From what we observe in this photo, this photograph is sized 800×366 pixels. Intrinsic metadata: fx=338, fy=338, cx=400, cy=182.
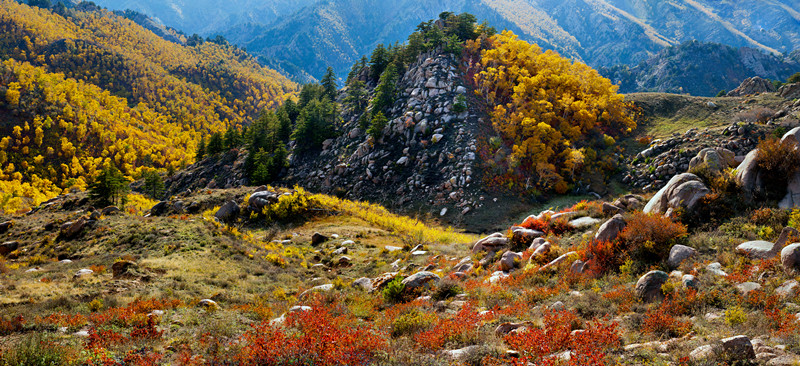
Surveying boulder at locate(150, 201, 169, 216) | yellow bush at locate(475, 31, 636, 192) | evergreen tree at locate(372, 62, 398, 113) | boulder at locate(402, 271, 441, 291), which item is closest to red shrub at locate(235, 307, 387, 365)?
boulder at locate(402, 271, 441, 291)

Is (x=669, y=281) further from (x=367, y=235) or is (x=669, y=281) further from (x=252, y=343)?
(x=367, y=235)

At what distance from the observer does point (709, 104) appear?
160ft

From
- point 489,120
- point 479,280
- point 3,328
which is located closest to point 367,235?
point 479,280

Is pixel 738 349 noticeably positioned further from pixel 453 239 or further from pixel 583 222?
pixel 453 239

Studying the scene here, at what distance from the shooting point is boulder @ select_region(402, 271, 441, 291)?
1281cm

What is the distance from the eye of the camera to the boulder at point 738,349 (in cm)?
548

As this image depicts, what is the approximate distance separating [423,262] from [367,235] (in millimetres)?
8151

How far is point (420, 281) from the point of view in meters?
13.1

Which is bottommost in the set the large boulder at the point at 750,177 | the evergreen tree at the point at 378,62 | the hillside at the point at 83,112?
the large boulder at the point at 750,177

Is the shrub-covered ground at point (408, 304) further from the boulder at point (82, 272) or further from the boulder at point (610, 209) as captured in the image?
the boulder at point (610, 209)

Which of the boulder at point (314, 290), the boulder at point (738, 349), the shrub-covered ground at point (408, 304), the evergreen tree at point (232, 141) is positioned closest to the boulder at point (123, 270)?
the shrub-covered ground at point (408, 304)

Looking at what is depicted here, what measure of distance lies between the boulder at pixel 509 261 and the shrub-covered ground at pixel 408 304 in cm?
6

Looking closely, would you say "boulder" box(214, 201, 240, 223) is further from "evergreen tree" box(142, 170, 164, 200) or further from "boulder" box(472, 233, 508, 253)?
"evergreen tree" box(142, 170, 164, 200)

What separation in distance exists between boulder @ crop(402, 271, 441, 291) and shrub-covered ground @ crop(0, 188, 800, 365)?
202mm
